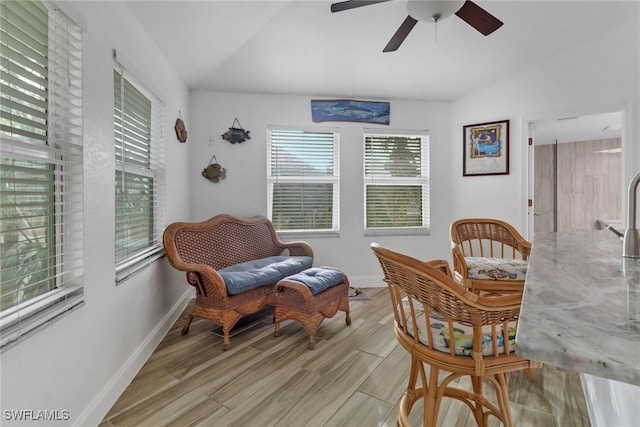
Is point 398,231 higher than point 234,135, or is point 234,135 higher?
point 234,135

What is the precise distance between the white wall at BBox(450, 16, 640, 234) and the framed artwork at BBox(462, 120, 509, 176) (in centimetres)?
6

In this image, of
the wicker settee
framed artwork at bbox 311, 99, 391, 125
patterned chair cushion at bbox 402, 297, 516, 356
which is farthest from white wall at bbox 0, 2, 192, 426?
framed artwork at bbox 311, 99, 391, 125

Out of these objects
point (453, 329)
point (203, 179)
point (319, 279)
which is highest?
point (203, 179)

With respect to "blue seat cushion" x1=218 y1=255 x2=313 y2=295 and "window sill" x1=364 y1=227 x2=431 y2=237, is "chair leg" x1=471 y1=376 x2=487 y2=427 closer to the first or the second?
"blue seat cushion" x1=218 y1=255 x2=313 y2=295

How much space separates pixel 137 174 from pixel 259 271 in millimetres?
1198

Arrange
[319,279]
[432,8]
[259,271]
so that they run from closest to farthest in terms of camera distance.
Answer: [432,8] < [319,279] < [259,271]

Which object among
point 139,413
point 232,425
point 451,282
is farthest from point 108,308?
point 451,282

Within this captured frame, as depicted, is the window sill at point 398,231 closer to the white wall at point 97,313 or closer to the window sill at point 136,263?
the window sill at point 136,263

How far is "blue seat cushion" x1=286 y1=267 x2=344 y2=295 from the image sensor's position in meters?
2.32

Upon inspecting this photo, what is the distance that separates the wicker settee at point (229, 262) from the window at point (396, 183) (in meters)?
1.23

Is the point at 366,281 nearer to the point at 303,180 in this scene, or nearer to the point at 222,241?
the point at 303,180

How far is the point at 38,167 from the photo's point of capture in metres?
1.23

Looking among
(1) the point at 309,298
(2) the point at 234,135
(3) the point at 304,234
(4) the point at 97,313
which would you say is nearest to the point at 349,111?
(2) the point at 234,135

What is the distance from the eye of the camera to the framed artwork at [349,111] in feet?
12.0
